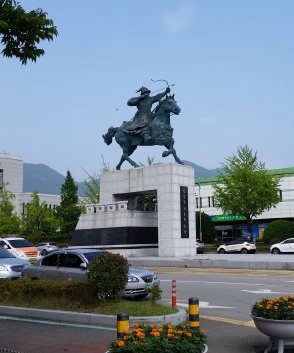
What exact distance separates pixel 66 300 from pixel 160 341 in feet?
25.2

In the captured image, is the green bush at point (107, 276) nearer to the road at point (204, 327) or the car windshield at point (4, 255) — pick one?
the road at point (204, 327)

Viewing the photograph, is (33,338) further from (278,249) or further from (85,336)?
(278,249)

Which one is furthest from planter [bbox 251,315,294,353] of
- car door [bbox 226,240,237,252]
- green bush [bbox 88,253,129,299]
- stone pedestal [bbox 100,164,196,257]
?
car door [bbox 226,240,237,252]

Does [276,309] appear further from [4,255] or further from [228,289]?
[4,255]

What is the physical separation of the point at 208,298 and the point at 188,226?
20.8 meters

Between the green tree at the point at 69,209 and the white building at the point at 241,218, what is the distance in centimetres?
1903

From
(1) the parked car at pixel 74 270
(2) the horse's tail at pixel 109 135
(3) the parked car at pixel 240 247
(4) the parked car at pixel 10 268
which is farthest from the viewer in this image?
(3) the parked car at pixel 240 247

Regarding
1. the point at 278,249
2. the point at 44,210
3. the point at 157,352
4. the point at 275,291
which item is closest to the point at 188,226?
the point at 278,249

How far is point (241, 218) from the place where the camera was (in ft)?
267

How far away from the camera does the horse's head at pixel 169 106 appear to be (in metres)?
37.2

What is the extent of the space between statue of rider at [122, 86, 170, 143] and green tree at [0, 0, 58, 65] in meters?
27.9

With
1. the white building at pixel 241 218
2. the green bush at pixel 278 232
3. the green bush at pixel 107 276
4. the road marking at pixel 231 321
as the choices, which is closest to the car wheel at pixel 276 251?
the green bush at pixel 278 232

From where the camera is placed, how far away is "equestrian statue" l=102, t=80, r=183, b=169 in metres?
37.4

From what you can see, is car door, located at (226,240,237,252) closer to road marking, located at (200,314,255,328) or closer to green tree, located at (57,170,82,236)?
green tree, located at (57,170,82,236)
